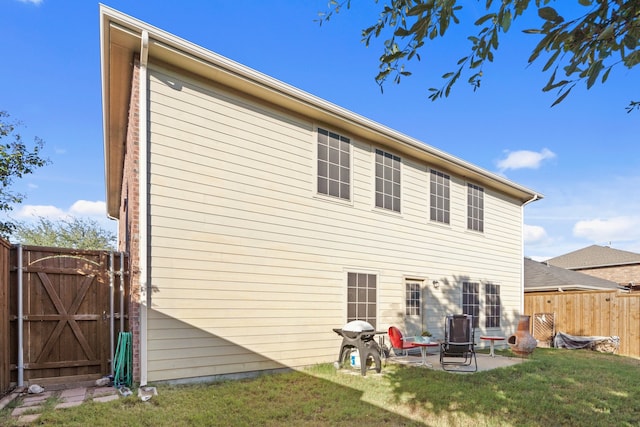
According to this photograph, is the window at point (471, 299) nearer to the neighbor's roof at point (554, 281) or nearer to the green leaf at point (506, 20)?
the neighbor's roof at point (554, 281)

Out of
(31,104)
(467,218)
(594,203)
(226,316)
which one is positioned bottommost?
(226,316)

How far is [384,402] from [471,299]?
6.95m

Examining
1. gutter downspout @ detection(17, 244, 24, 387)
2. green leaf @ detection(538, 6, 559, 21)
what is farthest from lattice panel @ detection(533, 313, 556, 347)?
gutter downspout @ detection(17, 244, 24, 387)

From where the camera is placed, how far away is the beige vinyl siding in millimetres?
5812

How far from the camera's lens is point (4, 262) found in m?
4.99

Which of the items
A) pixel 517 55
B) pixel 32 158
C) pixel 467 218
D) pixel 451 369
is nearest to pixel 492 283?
pixel 467 218


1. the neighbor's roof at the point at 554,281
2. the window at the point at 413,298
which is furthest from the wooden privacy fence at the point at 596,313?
the window at the point at 413,298

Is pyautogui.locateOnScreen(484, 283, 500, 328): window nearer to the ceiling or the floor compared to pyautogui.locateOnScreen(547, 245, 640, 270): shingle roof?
nearer to the floor

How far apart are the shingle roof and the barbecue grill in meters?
22.3

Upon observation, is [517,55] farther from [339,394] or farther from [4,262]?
[4,262]

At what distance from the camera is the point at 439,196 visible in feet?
34.5

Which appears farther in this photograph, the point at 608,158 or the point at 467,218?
the point at 608,158

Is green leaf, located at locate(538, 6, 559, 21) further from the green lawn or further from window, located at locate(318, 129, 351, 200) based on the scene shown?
window, located at locate(318, 129, 351, 200)

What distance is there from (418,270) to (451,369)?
281 centimetres
